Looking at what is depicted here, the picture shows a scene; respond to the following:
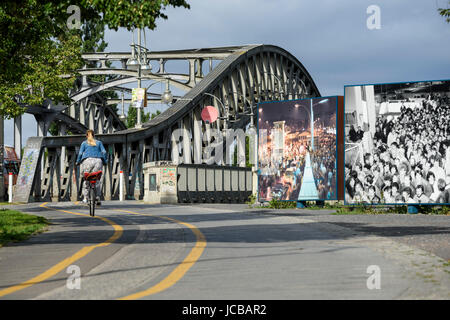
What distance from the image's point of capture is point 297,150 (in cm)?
2442

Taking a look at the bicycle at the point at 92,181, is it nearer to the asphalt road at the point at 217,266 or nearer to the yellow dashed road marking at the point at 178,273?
the asphalt road at the point at 217,266

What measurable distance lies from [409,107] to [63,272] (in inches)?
616

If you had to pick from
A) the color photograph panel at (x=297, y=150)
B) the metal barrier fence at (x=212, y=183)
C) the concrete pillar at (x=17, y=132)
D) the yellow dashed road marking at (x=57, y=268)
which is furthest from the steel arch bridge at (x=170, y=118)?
the yellow dashed road marking at (x=57, y=268)

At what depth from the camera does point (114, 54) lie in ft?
214

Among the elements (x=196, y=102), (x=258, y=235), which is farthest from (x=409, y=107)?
(x=196, y=102)

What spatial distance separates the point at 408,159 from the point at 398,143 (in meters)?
0.57

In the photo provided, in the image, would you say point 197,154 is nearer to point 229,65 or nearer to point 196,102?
point 196,102

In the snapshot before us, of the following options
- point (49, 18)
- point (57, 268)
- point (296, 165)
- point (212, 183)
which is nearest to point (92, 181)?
point (49, 18)

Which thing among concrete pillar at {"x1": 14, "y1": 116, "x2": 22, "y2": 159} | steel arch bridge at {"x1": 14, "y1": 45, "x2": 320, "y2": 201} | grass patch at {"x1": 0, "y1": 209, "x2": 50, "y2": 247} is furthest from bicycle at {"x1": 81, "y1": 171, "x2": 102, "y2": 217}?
concrete pillar at {"x1": 14, "y1": 116, "x2": 22, "y2": 159}

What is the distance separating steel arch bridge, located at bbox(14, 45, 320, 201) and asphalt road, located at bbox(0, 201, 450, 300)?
24124 mm

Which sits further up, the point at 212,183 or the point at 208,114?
the point at 208,114

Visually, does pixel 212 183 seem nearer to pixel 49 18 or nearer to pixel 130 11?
pixel 49 18

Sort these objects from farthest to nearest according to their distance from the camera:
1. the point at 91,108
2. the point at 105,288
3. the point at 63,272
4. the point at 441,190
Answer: the point at 91,108 < the point at 441,190 < the point at 63,272 < the point at 105,288
